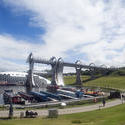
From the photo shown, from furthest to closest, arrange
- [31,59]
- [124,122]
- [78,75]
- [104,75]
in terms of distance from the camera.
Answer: [104,75], [78,75], [31,59], [124,122]

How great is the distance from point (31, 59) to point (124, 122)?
11322 cm

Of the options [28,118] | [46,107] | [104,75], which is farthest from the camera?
[104,75]

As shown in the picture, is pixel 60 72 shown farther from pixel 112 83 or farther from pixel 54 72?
pixel 112 83

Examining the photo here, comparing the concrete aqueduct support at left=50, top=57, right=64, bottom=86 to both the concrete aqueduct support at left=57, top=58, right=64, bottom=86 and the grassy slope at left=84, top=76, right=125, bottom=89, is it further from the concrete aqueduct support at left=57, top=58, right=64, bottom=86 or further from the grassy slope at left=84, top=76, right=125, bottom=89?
the grassy slope at left=84, top=76, right=125, bottom=89

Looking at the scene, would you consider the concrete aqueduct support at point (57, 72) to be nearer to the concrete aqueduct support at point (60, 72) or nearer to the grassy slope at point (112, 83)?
the concrete aqueduct support at point (60, 72)

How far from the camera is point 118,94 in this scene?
186ft

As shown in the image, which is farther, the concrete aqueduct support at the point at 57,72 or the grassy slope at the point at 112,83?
the concrete aqueduct support at the point at 57,72

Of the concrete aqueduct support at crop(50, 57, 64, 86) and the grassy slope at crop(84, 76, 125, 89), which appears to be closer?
the grassy slope at crop(84, 76, 125, 89)

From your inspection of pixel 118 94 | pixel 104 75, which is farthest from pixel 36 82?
pixel 118 94

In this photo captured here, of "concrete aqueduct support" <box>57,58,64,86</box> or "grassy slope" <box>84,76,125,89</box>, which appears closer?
"grassy slope" <box>84,76,125,89</box>

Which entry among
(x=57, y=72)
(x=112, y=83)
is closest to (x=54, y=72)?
(x=57, y=72)

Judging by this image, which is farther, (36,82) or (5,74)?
(5,74)

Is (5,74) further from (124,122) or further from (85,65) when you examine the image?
(124,122)

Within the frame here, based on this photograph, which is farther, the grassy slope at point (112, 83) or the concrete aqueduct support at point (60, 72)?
the concrete aqueduct support at point (60, 72)
